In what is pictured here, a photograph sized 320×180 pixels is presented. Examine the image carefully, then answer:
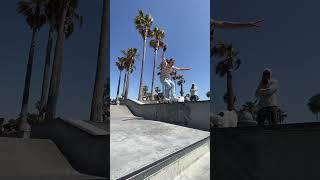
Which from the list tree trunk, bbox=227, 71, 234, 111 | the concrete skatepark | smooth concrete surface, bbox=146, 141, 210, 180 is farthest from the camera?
smooth concrete surface, bbox=146, 141, 210, 180

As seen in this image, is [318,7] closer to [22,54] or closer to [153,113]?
[22,54]

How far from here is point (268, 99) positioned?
4.72 metres

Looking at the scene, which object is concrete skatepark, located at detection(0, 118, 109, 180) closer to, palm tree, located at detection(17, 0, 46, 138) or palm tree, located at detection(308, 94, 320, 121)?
palm tree, located at detection(17, 0, 46, 138)

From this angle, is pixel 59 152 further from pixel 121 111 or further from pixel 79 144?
pixel 121 111

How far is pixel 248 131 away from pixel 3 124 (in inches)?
190

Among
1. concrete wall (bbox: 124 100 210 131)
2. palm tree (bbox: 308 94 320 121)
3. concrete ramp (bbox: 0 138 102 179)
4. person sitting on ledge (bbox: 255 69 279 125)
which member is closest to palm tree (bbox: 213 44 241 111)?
person sitting on ledge (bbox: 255 69 279 125)

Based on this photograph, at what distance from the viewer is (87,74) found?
8.30m

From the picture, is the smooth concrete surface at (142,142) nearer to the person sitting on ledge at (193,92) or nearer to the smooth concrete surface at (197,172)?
the smooth concrete surface at (197,172)

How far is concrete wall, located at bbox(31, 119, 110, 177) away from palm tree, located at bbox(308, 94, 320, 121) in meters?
4.35

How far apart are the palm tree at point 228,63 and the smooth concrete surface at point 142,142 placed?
401 cm

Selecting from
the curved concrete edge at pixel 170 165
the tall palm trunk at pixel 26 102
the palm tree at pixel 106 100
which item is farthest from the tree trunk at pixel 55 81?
the curved concrete edge at pixel 170 165

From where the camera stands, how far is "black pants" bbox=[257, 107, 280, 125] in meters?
4.58

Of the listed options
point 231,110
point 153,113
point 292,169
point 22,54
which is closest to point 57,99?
point 22,54

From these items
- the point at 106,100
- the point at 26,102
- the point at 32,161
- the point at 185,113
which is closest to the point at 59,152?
the point at 32,161
